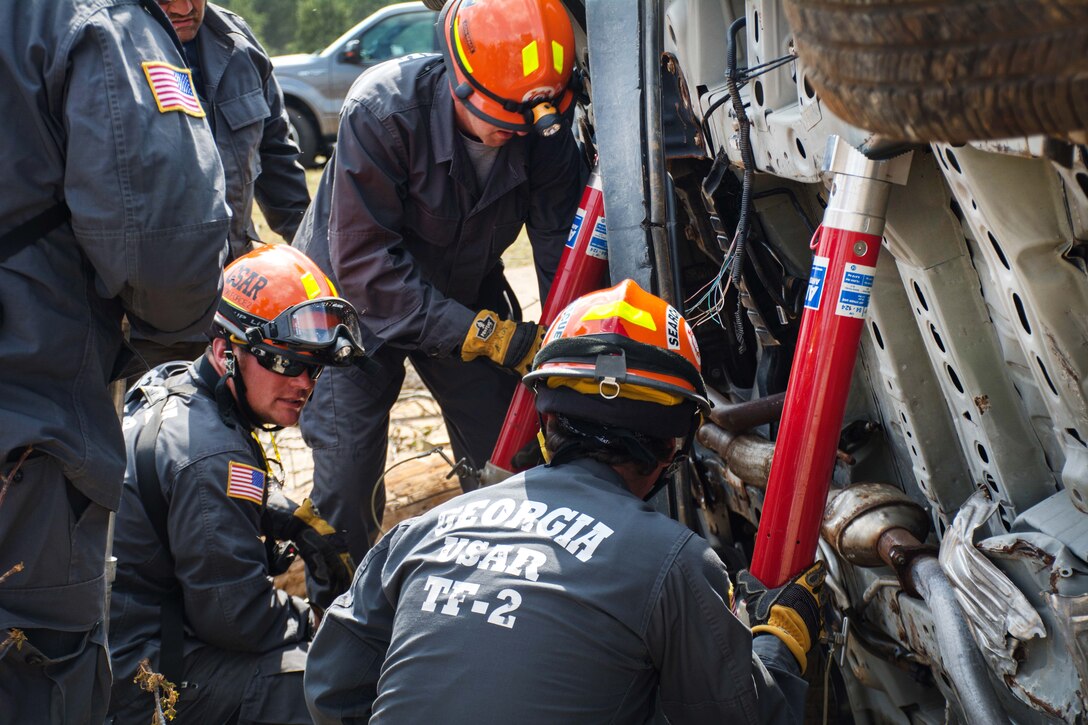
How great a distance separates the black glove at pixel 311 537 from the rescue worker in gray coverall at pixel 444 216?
480 millimetres

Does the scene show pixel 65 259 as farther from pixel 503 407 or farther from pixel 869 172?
pixel 503 407

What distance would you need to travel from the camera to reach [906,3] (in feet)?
3.84

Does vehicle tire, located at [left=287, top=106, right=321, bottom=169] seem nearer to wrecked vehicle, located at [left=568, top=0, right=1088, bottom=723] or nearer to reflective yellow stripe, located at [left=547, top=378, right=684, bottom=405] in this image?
wrecked vehicle, located at [left=568, top=0, right=1088, bottom=723]

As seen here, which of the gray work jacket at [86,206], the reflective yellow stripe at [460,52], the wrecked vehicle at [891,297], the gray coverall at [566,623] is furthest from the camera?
the reflective yellow stripe at [460,52]

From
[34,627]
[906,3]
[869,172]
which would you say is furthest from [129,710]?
[906,3]

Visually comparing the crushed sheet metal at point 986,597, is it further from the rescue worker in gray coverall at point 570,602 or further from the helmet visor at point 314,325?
the helmet visor at point 314,325

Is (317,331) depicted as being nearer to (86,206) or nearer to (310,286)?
(310,286)

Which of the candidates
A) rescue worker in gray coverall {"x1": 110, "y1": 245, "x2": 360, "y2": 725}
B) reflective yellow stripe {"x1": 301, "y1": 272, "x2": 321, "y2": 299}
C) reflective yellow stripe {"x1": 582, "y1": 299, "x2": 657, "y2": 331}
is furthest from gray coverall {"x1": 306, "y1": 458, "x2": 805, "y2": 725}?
reflective yellow stripe {"x1": 301, "y1": 272, "x2": 321, "y2": 299}

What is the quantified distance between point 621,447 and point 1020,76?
1267mm

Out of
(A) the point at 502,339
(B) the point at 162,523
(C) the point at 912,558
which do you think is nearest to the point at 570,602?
(C) the point at 912,558

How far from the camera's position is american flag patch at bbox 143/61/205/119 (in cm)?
220

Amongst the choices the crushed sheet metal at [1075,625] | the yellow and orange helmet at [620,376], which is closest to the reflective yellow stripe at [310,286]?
the yellow and orange helmet at [620,376]

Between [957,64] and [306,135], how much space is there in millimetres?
12586

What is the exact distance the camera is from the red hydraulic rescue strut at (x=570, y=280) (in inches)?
143
